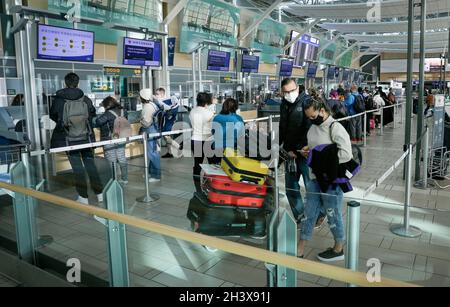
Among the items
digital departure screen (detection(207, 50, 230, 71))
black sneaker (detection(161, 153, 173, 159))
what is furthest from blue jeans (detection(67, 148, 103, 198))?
digital departure screen (detection(207, 50, 230, 71))

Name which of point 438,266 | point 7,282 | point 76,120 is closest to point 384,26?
point 76,120

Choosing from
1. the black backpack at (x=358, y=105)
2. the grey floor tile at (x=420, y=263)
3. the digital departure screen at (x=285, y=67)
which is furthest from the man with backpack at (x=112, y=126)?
the digital departure screen at (x=285, y=67)

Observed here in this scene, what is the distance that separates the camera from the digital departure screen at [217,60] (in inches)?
449

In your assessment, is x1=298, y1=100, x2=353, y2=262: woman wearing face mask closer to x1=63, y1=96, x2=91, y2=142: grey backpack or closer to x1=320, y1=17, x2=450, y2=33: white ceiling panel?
x1=63, y1=96, x2=91, y2=142: grey backpack

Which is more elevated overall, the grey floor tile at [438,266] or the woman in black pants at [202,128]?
the woman in black pants at [202,128]

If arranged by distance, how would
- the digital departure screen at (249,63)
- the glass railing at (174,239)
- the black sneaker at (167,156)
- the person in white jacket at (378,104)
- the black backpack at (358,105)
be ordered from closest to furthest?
the glass railing at (174,239), the black sneaker at (167,156), the black backpack at (358,105), the person in white jacket at (378,104), the digital departure screen at (249,63)

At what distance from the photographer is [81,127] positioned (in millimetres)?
4930

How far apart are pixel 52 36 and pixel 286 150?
13.7 ft

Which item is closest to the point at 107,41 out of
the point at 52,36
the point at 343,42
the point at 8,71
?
the point at 8,71

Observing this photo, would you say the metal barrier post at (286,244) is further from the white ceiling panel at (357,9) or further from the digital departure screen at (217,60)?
the white ceiling panel at (357,9)

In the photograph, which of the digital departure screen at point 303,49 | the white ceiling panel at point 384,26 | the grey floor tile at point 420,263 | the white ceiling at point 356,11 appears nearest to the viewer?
the grey floor tile at point 420,263

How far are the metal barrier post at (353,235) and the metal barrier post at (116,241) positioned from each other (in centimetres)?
143
